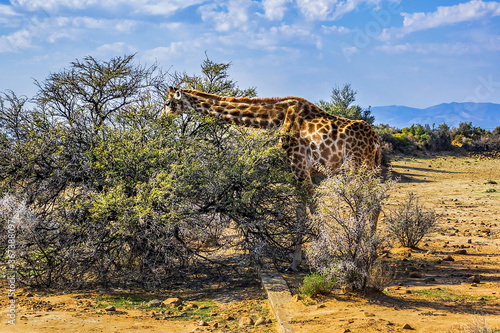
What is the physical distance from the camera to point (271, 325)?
574 cm

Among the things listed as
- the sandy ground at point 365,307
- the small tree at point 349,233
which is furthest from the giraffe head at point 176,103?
the small tree at point 349,233

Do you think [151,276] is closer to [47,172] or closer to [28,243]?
[28,243]

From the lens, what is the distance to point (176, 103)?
9336mm

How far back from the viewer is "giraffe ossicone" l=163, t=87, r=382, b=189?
843 cm

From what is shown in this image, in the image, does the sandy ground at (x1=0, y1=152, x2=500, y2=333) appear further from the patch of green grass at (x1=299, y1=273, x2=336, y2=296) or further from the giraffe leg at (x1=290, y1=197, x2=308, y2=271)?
the giraffe leg at (x1=290, y1=197, x2=308, y2=271)

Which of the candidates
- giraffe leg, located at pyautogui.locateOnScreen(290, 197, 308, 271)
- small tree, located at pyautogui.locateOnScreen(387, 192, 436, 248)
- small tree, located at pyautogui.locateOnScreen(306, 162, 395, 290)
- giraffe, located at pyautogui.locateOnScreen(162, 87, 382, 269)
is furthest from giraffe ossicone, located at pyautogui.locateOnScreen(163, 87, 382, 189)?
small tree, located at pyautogui.locateOnScreen(387, 192, 436, 248)

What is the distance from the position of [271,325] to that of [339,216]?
1831 millimetres

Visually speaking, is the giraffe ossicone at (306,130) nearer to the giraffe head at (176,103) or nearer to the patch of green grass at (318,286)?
the giraffe head at (176,103)

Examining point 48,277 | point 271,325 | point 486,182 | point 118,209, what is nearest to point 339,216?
point 271,325

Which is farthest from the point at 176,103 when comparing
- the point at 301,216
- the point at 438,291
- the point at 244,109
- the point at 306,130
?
the point at 438,291

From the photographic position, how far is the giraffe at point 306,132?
8430mm

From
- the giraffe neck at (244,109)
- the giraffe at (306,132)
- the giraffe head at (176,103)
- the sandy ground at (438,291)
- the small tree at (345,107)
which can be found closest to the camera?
the sandy ground at (438,291)

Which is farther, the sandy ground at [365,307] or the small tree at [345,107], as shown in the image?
the small tree at [345,107]

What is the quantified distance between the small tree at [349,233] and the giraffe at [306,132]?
164cm
